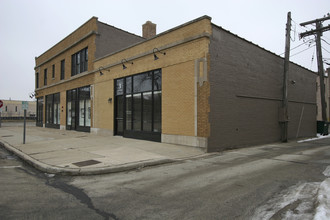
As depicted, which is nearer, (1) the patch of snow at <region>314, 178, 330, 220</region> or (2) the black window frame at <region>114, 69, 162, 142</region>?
(1) the patch of snow at <region>314, 178, 330, 220</region>

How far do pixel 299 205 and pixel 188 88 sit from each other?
733 centimetres

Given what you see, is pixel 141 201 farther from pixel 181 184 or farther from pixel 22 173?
pixel 22 173

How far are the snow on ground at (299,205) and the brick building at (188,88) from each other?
17.3 feet

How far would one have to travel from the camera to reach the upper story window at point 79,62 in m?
19.9

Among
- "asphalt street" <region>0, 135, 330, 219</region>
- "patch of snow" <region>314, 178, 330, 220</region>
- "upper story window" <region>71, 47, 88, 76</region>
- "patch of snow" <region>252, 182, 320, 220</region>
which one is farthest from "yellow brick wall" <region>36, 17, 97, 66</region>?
"patch of snow" <region>314, 178, 330, 220</region>

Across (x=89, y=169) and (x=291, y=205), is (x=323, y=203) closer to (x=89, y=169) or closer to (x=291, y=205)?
(x=291, y=205)

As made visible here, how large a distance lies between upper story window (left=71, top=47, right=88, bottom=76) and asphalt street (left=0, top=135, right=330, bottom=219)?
13.6 m

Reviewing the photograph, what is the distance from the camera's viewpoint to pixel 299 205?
160 inches

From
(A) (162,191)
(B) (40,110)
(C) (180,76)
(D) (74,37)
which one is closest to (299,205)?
(A) (162,191)

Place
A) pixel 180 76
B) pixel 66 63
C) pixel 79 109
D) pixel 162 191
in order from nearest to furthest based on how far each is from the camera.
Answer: pixel 162 191 → pixel 180 76 → pixel 79 109 → pixel 66 63

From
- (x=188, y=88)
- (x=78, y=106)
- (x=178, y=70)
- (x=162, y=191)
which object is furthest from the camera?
(x=78, y=106)

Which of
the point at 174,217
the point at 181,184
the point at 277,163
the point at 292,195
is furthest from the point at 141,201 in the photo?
the point at 277,163

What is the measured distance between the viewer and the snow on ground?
12.0 ft

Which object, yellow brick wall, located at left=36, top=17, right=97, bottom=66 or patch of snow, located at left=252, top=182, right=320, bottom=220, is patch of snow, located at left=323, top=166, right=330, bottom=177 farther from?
yellow brick wall, located at left=36, top=17, right=97, bottom=66
